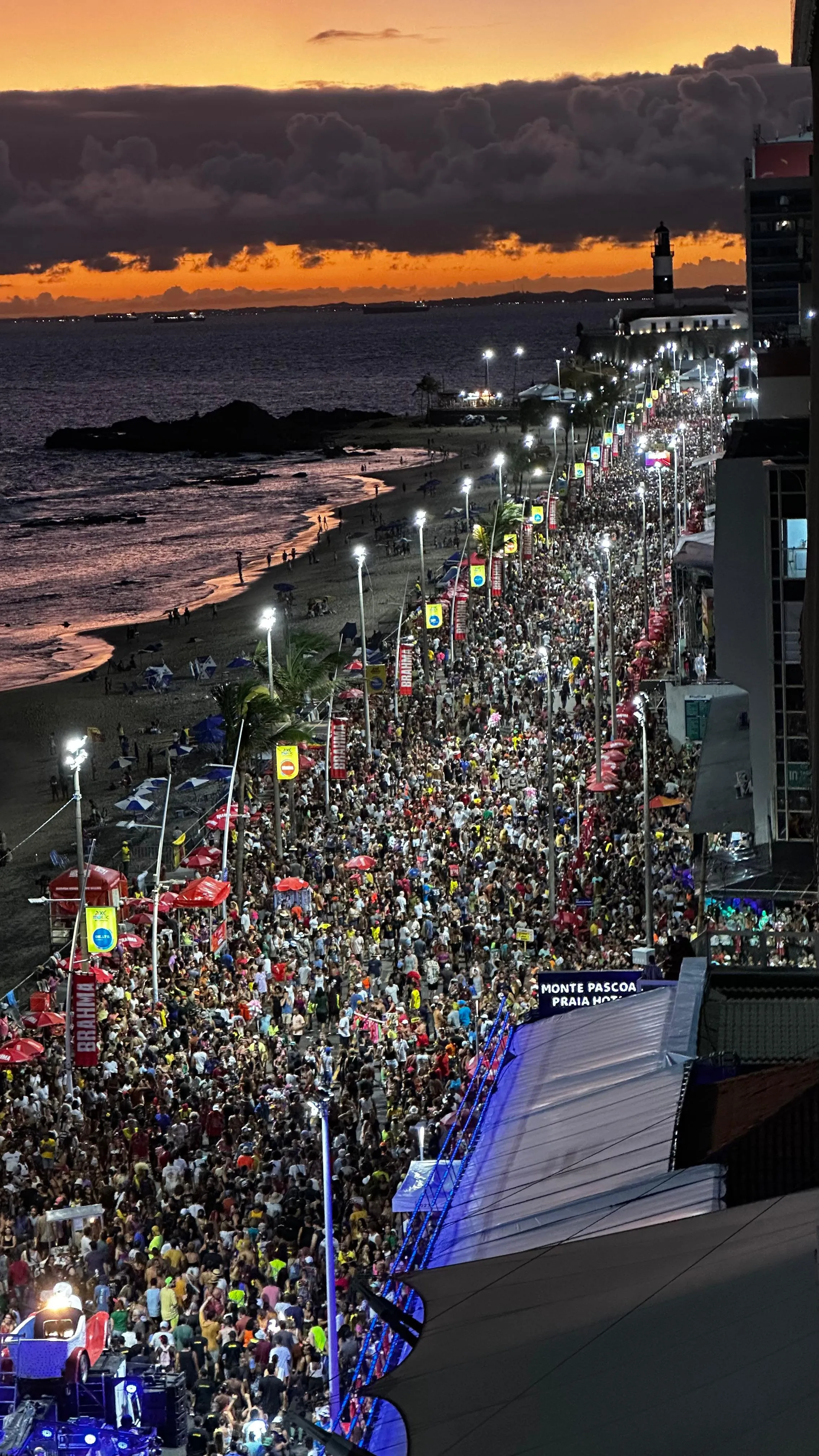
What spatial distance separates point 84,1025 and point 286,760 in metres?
16.0

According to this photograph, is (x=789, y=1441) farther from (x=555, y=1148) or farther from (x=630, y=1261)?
(x=555, y=1148)

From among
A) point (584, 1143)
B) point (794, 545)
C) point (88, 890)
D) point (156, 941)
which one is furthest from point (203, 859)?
point (584, 1143)

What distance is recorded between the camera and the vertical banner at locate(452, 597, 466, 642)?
66.6m

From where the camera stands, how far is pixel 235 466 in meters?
189

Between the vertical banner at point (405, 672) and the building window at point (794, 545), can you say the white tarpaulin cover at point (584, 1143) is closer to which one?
the building window at point (794, 545)

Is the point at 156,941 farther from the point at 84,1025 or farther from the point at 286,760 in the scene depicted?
the point at 286,760

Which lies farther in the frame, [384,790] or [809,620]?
[384,790]

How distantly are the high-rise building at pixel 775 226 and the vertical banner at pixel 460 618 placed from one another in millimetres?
66906

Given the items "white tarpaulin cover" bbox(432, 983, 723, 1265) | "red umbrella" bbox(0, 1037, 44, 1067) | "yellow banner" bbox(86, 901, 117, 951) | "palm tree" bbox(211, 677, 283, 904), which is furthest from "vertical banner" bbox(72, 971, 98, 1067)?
"palm tree" bbox(211, 677, 283, 904)

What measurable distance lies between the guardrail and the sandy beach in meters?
18.5

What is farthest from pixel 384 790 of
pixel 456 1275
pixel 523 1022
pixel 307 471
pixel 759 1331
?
pixel 307 471

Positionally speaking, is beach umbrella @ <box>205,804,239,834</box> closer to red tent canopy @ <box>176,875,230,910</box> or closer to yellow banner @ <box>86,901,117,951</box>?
red tent canopy @ <box>176,875,230,910</box>

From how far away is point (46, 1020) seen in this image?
32188mm

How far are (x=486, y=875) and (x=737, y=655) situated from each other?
9031 mm
